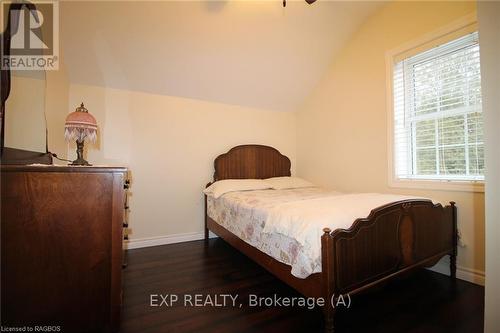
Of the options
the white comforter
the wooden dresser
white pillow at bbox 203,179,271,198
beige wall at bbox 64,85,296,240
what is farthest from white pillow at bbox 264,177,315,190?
the wooden dresser

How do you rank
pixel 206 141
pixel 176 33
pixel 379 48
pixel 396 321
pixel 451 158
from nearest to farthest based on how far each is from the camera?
pixel 396 321 < pixel 451 158 < pixel 176 33 < pixel 379 48 < pixel 206 141

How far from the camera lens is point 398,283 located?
6.43 feet

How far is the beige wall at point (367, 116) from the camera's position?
203 centimetres

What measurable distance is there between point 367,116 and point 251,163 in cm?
175

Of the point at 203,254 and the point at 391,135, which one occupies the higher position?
the point at 391,135

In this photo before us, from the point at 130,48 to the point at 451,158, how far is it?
348 centimetres

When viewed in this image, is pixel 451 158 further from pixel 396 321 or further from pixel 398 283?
pixel 396 321

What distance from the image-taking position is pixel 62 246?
3.80 ft

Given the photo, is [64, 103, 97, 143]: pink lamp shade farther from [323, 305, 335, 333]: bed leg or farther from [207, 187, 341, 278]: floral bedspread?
[323, 305, 335, 333]: bed leg

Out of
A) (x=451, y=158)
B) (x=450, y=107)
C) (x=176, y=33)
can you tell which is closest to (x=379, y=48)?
(x=450, y=107)

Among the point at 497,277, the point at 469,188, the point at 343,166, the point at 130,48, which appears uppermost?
the point at 130,48

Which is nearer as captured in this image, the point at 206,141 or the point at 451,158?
the point at 451,158

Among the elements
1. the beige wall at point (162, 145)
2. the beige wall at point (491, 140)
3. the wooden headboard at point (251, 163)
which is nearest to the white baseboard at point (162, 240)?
the beige wall at point (162, 145)

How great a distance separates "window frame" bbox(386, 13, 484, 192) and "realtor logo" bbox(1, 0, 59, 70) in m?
3.17
